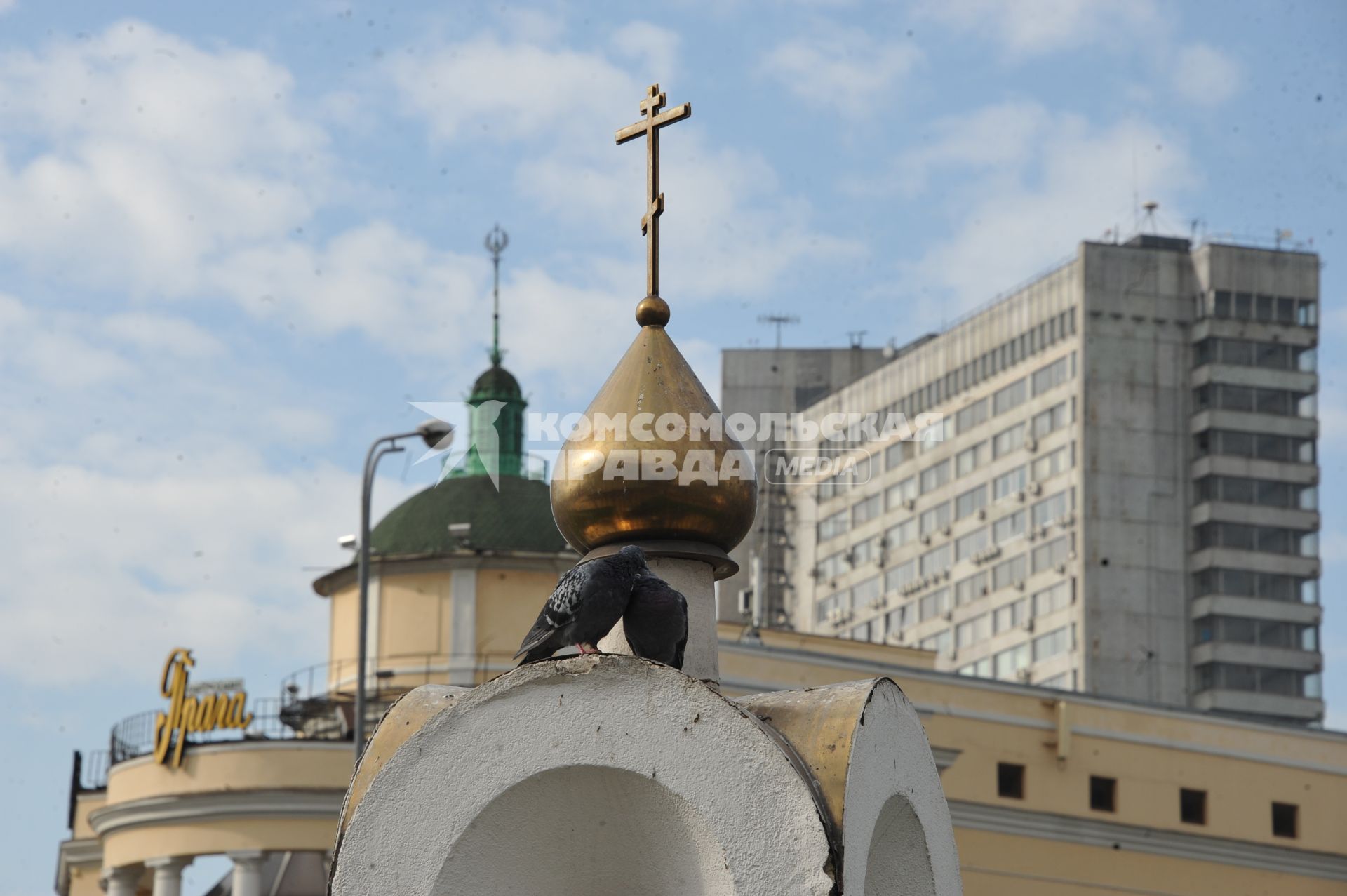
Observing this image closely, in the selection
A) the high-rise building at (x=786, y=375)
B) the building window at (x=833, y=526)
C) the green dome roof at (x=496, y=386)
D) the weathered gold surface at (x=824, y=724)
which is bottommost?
the weathered gold surface at (x=824, y=724)

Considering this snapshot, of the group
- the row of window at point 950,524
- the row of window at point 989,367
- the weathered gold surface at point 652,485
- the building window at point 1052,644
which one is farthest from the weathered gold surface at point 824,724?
the row of window at point 950,524

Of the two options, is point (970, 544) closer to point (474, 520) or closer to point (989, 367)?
point (989, 367)

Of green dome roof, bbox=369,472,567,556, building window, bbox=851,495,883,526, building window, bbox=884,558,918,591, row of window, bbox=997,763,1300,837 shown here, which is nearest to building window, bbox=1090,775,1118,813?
row of window, bbox=997,763,1300,837

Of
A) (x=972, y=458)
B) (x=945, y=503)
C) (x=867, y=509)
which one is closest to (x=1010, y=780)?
(x=972, y=458)

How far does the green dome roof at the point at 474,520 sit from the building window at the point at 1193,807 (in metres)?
10.9

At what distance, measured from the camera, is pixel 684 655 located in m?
8.23

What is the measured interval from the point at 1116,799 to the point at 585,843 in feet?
106

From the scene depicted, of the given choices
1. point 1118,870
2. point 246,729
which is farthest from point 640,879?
point 1118,870

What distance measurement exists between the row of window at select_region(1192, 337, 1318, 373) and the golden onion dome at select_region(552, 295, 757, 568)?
247ft

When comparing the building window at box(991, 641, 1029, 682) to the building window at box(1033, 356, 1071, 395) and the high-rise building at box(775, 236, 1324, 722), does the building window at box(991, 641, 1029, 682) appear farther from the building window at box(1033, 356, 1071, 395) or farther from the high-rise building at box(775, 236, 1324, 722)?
the building window at box(1033, 356, 1071, 395)

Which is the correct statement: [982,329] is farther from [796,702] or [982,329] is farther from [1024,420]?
[796,702]

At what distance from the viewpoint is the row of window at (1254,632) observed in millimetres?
82875

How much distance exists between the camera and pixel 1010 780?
1495 inches

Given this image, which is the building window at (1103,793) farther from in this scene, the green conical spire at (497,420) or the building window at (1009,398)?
the building window at (1009,398)
